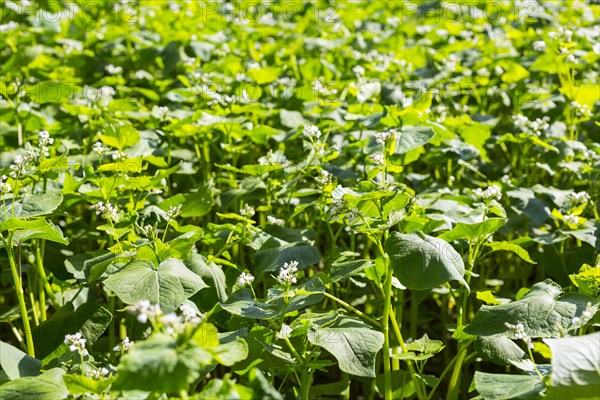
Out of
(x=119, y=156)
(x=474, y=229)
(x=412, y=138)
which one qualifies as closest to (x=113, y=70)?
(x=119, y=156)

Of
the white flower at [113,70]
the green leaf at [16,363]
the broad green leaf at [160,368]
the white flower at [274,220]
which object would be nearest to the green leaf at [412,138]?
the white flower at [274,220]

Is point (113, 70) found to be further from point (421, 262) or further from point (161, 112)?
point (421, 262)

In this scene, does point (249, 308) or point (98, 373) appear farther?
point (249, 308)

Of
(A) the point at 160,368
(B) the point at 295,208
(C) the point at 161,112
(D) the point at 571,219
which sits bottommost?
(D) the point at 571,219

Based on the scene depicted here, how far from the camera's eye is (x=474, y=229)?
2371 mm

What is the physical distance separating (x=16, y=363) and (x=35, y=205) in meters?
0.58

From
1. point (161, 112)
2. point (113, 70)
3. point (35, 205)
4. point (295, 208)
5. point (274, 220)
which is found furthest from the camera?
point (113, 70)

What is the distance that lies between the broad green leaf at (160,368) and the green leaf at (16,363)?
2.25 feet

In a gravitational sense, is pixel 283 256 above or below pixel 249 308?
below

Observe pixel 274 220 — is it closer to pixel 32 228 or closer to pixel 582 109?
pixel 32 228

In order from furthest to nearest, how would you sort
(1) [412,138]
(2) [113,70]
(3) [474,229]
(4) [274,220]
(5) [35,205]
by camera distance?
(2) [113,70] < (1) [412,138] < (4) [274,220] < (5) [35,205] < (3) [474,229]

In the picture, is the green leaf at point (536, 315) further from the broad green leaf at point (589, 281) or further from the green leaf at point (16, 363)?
the green leaf at point (16, 363)

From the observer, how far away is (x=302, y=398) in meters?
2.16

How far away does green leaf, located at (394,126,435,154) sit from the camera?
2.84 meters
